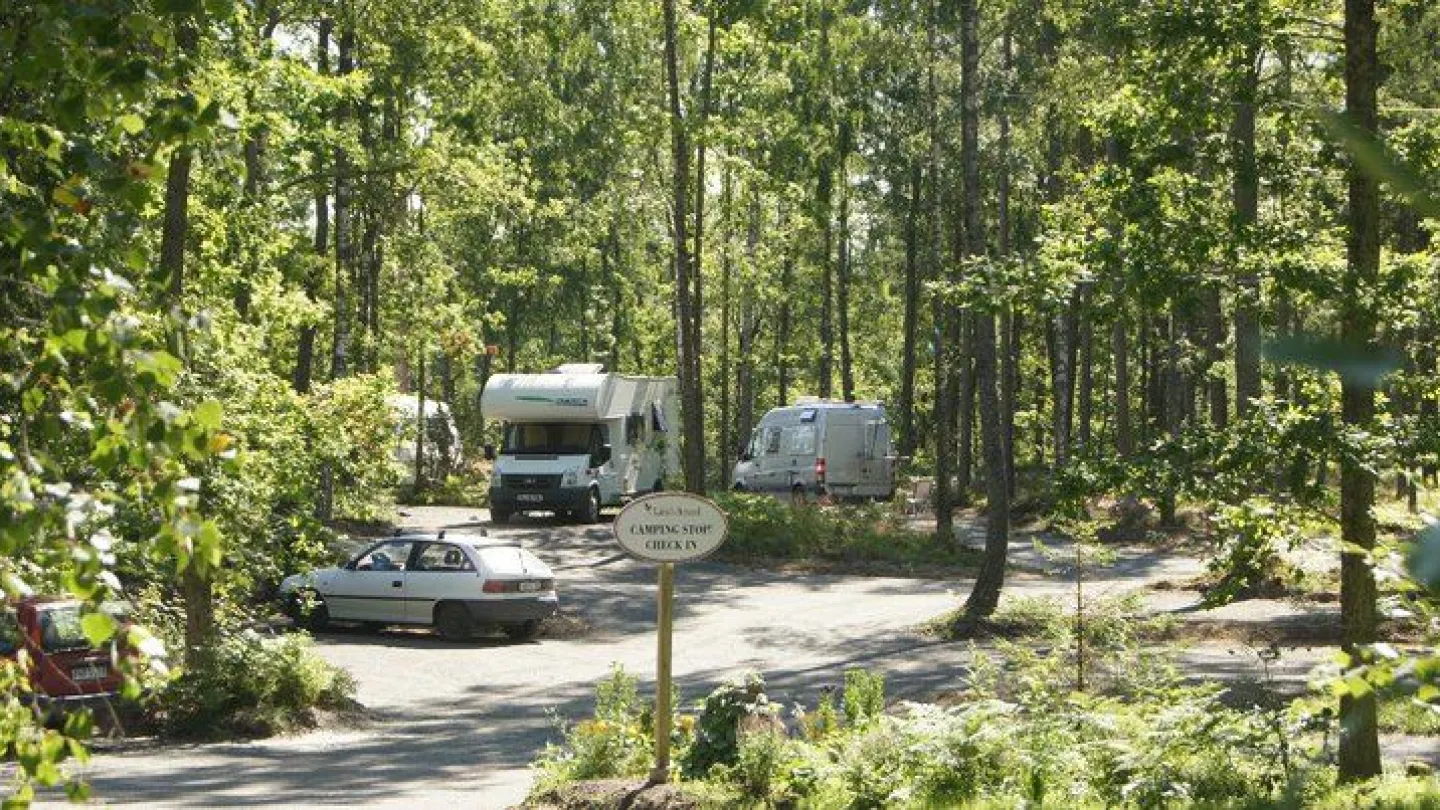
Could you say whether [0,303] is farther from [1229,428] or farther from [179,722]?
[179,722]

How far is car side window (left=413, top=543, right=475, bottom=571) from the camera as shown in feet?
76.3

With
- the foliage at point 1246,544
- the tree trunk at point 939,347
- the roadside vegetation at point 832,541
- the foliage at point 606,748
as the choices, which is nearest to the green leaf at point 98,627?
the foliage at point 1246,544

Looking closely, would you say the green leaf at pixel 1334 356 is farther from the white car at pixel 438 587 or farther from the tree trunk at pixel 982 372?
the white car at pixel 438 587

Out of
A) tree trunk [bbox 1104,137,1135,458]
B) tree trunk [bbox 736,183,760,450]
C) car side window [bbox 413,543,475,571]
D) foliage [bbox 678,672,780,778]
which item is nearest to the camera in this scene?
tree trunk [bbox 1104,137,1135,458]

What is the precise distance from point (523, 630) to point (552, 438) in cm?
1425

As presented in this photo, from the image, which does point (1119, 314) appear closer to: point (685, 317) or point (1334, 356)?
point (1334, 356)

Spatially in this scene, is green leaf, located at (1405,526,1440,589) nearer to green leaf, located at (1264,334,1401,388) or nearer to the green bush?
green leaf, located at (1264,334,1401,388)

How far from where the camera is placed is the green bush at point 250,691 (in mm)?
16938

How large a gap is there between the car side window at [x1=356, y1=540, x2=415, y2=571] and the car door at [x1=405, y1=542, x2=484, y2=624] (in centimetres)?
20

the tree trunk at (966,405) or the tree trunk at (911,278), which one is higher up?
the tree trunk at (911,278)

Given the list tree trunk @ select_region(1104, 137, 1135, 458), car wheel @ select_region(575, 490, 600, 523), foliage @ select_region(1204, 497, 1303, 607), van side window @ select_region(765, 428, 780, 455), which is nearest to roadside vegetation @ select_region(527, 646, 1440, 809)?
foliage @ select_region(1204, 497, 1303, 607)

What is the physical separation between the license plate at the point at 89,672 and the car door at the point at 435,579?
287 inches

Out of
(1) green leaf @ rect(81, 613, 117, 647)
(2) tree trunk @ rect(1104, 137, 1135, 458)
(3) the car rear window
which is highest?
(2) tree trunk @ rect(1104, 137, 1135, 458)

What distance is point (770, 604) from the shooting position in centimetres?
2661
